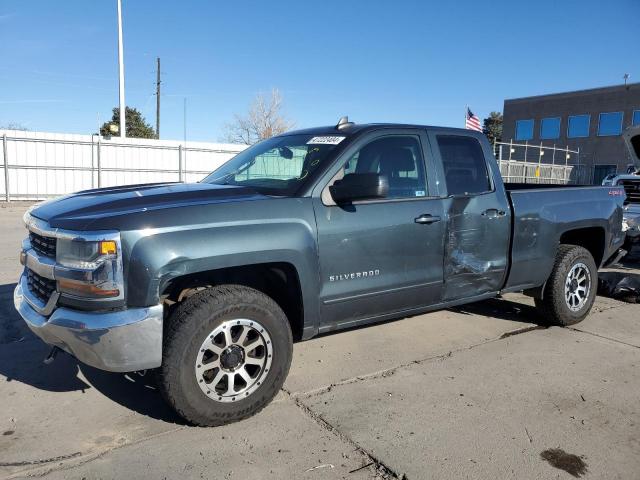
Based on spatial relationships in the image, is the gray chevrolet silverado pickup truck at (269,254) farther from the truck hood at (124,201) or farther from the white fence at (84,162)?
the white fence at (84,162)

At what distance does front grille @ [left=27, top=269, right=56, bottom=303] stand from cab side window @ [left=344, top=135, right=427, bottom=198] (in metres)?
2.17

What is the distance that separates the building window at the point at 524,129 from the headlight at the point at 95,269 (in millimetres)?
43524

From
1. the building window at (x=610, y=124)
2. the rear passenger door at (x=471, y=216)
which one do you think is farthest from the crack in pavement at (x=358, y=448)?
the building window at (x=610, y=124)

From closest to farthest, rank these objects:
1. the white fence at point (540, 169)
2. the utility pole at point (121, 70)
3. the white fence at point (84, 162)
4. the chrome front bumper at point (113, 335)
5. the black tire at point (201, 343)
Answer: the chrome front bumper at point (113, 335) → the black tire at point (201, 343) → the white fence at point (84, 162) → the utility pole at point (121, 70) → the white fence at point (540, 169)

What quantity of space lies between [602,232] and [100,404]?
5084mm

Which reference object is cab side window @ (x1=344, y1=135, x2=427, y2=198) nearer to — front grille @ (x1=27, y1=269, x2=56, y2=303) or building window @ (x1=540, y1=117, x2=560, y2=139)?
front grille @ (x1=27, y1=269, x2=56, y2=303)

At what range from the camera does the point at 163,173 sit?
20.1 meters

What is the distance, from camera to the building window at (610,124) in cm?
3641

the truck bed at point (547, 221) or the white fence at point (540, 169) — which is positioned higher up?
the white fence at point (540, 169)

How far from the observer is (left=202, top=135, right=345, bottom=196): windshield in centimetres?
373

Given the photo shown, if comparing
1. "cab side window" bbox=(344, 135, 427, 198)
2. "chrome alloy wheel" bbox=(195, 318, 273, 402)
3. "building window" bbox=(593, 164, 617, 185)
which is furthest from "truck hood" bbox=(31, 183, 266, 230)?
"building window" bbox=(593, 164, 617, 185)

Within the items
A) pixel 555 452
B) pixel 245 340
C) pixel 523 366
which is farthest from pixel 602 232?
pixel 245 340

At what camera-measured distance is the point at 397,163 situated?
409cm

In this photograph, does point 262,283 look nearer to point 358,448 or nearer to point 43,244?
point 358,448
